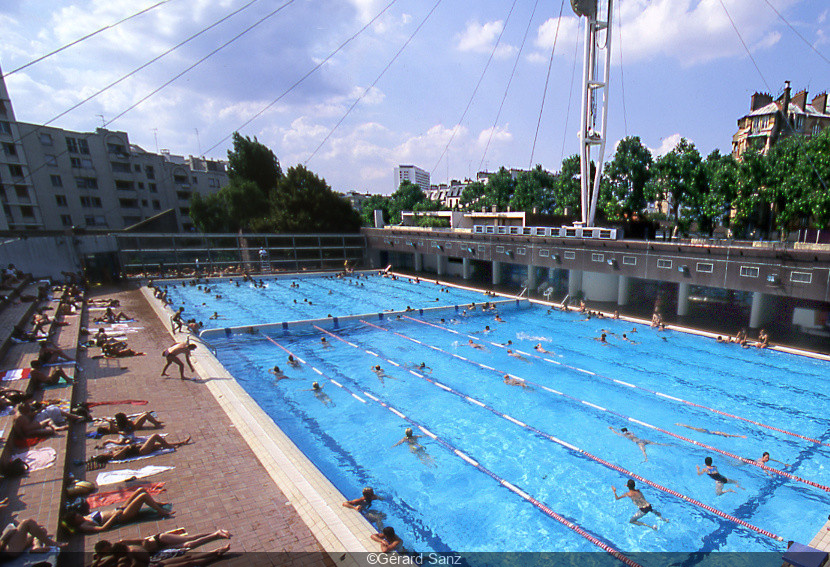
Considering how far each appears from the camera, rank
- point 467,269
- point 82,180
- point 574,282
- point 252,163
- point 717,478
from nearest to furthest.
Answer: point 717,478 < point 574,282 < point 467,269 < point 82,180 < point 252,163

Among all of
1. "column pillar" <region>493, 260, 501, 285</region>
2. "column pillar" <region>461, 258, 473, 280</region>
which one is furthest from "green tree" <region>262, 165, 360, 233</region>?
"column pillar" <region>493, 260, 501, 285</region>

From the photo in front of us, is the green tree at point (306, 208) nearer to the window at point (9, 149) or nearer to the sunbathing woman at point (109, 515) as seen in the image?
the window at point (9, 149)

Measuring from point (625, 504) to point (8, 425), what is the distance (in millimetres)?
13348

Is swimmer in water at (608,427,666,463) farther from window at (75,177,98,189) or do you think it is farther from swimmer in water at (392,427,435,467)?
window at (75,177,98,189)

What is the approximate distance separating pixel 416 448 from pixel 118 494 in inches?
267

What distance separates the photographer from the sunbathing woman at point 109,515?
590cm

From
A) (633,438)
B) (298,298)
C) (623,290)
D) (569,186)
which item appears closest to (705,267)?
(623,290)

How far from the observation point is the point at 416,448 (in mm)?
10922

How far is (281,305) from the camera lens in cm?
2838

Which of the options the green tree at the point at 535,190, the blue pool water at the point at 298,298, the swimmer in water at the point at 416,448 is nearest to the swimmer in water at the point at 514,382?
the swimmer in water at the point at 416,448

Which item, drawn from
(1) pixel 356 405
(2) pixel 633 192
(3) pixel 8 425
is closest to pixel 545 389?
(1) pixel 356 405

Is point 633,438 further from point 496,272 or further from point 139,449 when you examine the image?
point 496,272

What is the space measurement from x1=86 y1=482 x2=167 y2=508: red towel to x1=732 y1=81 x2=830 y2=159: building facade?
59.5 metres

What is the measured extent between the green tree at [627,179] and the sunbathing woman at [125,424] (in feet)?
130
